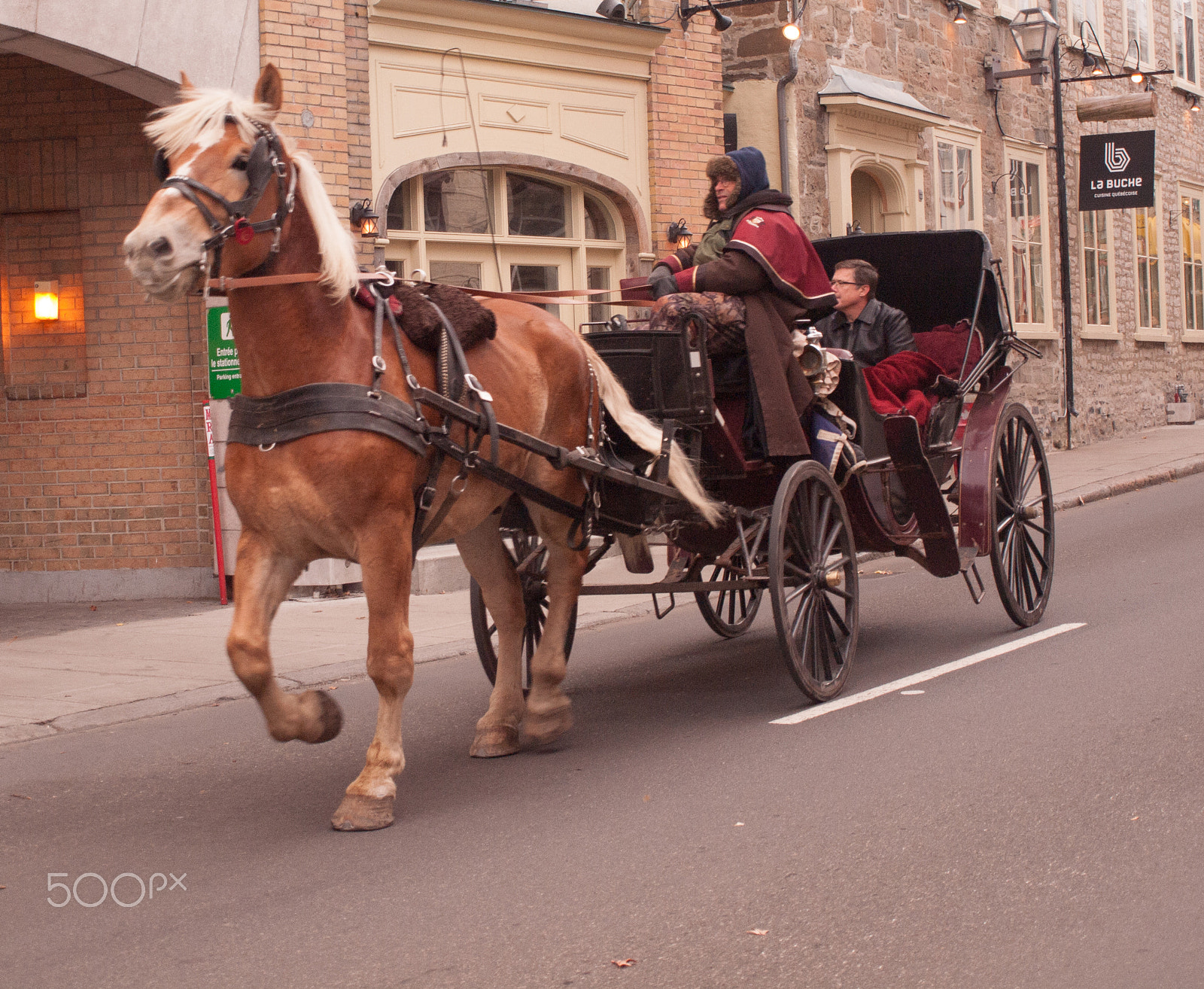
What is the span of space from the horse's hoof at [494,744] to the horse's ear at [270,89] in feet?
8.31

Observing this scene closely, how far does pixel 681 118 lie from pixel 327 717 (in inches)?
390

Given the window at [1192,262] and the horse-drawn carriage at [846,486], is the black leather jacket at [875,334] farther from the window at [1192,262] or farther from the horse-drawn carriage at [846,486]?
the window at [1192,262]

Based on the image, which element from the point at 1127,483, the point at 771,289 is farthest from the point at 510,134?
the point at 1127,483

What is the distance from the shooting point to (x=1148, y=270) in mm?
24984

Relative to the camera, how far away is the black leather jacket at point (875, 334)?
26.9 feet

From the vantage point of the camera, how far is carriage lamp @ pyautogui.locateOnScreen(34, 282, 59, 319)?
11344 mm

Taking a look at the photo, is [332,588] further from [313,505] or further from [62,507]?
[313,505]

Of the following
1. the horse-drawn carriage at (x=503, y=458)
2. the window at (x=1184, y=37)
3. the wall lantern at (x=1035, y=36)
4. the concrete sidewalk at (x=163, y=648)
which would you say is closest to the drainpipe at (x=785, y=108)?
the wall lantern at (x=1035, y=36)

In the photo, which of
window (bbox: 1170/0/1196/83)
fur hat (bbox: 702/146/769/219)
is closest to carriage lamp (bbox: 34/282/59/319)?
fur hat (bbox: 702/146/769/219)

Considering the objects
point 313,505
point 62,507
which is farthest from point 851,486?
point 62,507

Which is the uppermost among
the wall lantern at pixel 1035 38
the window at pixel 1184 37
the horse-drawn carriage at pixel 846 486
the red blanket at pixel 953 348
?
the window at pixel 1184 37

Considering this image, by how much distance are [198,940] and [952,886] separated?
2.02 meters

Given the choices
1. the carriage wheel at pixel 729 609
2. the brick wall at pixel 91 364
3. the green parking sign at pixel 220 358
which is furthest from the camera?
the brick wall at pixel 91 364

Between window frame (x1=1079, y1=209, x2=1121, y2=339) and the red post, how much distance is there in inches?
581
